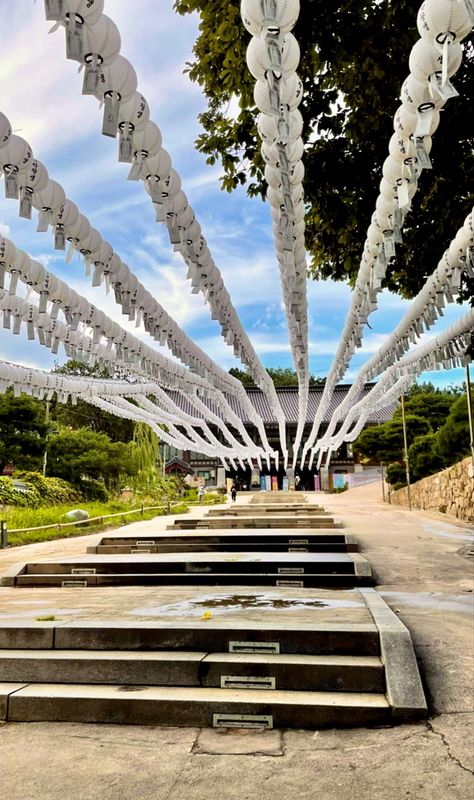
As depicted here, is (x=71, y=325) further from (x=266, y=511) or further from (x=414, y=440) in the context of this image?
(x=414, y=440)

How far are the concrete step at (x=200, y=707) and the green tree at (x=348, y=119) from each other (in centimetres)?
490

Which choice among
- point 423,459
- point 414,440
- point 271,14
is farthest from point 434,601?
point 414,440

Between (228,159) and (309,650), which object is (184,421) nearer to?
(228,159)

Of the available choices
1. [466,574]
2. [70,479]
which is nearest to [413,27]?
[466,574]

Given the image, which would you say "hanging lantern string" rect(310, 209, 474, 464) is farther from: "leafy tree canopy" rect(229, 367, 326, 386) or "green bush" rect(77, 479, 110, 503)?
"leafy tree canopy" rect(229, 367, 326, 386)

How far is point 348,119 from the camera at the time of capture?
5.76 meters

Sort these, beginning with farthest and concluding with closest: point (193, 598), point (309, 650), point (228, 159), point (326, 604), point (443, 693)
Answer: point (228, 159) → point (193, 598) → point (326, 604) → point (309, 650) → point (443, 693)

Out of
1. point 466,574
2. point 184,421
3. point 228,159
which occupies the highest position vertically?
point 228,159

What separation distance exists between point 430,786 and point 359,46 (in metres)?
5.37

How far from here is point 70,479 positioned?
76.1 ft

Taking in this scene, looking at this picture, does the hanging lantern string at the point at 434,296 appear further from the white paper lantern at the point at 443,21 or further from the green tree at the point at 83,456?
the green tree at the point at 83,456

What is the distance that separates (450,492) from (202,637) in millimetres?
15461

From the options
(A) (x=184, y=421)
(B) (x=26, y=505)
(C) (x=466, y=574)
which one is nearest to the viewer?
(C) (x=466, y=574)

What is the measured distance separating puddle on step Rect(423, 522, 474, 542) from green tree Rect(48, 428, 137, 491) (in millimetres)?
13535
